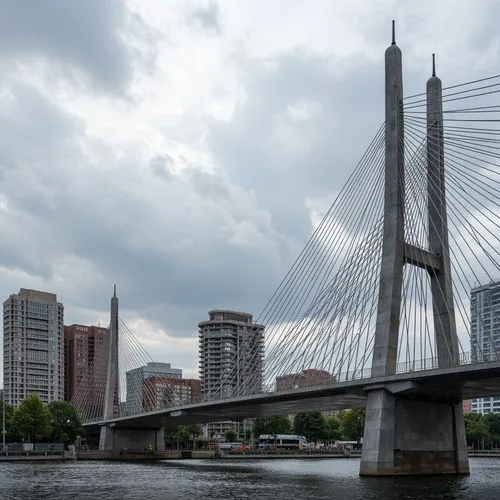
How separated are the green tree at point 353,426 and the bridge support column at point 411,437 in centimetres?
10892

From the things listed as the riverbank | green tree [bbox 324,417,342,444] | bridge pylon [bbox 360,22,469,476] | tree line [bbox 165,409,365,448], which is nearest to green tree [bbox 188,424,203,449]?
tree line [bbox 165,409,365,448]

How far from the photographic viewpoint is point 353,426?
163 metres

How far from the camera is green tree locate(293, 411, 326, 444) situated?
514ft

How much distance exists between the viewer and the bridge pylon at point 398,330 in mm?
48812

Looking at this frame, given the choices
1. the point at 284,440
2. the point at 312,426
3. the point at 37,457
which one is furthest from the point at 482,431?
the point at 37,457

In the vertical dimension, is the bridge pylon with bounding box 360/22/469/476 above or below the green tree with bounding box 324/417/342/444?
above

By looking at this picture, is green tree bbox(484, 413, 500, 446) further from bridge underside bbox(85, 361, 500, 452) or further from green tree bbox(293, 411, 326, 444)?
bridge underside bbox(85, 361, 500, 452)

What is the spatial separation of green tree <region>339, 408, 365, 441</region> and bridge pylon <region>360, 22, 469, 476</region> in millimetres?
108568

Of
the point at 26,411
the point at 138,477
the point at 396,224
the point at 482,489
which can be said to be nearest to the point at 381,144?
the point at 396,224

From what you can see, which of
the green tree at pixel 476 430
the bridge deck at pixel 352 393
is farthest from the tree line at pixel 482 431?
the bridge deck at pixel 352 393

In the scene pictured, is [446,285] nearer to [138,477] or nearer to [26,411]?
[138,477]

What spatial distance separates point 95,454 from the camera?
10512cm

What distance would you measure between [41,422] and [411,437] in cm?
8149

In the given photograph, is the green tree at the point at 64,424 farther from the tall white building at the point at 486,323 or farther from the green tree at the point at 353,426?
the tall white building at the point at 486,323
